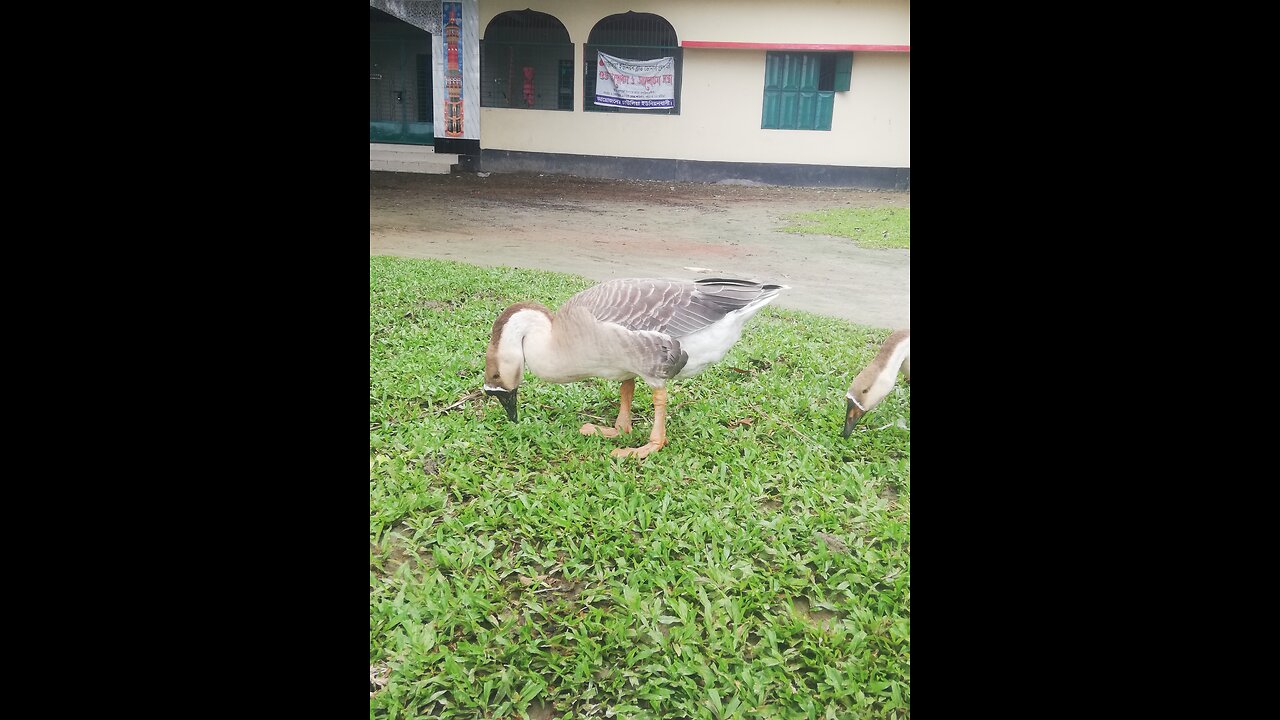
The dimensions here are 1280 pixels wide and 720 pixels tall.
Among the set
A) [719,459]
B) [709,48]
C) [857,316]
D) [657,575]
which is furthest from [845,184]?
[657,575]

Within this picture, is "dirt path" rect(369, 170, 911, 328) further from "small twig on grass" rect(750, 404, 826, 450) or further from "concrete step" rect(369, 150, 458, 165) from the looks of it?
"small twig on grass" rect(750, 404, 826, 450)

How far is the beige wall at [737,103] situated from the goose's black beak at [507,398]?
0.66m

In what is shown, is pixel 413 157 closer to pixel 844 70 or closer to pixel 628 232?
pixel 628 232

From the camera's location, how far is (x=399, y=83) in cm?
186

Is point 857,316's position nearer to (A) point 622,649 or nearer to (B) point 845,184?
(B) point 845,184

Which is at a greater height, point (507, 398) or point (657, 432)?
point (507, 398)

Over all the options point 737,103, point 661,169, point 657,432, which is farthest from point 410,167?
point 657,432

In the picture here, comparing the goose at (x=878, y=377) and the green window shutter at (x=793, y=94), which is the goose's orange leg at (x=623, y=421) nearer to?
the goose at (x=878, y=377)

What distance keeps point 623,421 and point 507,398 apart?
359 millimetres

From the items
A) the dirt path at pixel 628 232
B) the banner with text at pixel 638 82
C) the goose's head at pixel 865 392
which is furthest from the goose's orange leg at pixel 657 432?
the banner with text at pixel 638 82

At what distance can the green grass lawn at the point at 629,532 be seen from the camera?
1449 millimetres

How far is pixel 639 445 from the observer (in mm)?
2092

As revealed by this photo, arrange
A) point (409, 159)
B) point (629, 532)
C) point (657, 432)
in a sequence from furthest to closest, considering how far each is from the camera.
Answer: point (657, 432)
point (409, 159)
point (629, 532)

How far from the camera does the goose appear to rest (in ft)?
5.91
